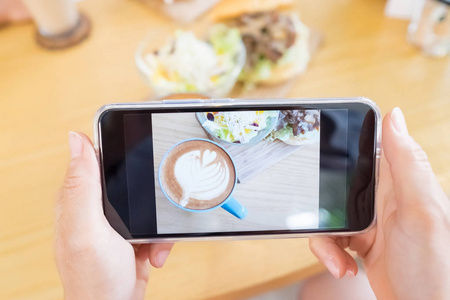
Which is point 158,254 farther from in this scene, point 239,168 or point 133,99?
point 133,99

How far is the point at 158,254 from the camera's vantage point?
1.99ft

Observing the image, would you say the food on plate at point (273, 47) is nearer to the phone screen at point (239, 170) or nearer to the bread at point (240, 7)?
the bread at point (240, 7)

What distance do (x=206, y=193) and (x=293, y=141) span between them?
142 mm

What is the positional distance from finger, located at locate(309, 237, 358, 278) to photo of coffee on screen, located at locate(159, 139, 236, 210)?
0.16m

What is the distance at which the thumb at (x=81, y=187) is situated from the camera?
0.52 m

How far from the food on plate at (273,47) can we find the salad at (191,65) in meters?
0.04

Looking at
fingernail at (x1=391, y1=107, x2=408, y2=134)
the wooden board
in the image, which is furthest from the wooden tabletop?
fingernail at (x1=391, y1=107, x2=408, y2=134)

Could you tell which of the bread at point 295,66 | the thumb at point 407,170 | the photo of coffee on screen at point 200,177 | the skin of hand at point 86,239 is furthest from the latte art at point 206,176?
the bread at point 295,66

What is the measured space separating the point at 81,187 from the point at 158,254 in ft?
0.53

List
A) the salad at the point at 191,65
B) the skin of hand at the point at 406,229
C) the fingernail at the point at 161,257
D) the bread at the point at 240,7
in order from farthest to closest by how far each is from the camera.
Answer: the bread at the point at 240,7 → the salad at the point at 191,65 → the fingernail at the point at 161,257 → the skin of hand at the point at 406,229

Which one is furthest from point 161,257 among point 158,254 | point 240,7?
point 240,7

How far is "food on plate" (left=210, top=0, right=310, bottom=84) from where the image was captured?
831 mm

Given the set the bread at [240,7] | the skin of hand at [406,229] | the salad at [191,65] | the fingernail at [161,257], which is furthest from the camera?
the bread at [240,7]

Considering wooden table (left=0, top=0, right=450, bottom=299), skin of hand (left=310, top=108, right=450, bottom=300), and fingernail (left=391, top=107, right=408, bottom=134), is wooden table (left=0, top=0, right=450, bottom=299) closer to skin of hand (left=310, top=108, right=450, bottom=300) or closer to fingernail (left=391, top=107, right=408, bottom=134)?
skin of hand (left=310, top=108, right=450, bottom=300)
